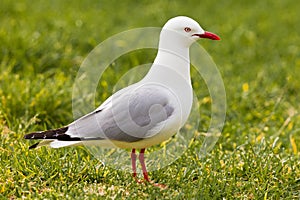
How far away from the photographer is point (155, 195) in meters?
3.48

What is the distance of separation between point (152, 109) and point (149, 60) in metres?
2.77

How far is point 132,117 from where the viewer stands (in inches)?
136

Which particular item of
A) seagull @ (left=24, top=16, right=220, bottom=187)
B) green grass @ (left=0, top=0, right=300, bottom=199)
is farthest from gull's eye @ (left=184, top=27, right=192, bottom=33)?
green grass @ (left=0, top=0, right=300, bottom=199)

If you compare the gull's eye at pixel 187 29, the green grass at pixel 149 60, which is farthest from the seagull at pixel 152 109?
the green grass at pixel 149 60

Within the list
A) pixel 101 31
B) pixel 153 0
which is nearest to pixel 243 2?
pixel 153 0

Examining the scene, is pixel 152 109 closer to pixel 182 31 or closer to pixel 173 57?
pixel 173 57

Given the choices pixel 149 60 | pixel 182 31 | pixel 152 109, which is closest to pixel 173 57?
pixel 182 31

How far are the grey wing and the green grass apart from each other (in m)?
0.32

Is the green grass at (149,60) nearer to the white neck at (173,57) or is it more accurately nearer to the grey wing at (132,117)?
the grey wing at (132,117)

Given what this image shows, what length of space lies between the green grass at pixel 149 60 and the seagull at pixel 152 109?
0.28m

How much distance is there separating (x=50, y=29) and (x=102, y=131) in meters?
3.35

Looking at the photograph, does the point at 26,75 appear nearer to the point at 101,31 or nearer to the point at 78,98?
the point at 78,98

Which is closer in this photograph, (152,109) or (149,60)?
(152,109)

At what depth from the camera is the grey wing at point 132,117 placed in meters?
3.42
